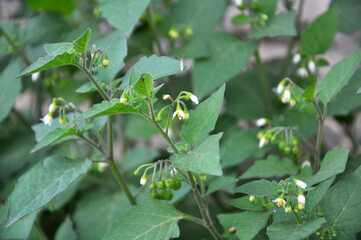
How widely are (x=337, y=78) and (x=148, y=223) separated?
2.63ft

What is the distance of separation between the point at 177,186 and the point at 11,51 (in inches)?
58.3

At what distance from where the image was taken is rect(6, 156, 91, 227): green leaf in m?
1.37

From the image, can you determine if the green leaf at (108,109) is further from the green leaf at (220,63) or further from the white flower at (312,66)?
the white flower at (312,66)

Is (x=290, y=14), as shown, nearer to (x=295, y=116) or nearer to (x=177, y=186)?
(x=295, y=116)

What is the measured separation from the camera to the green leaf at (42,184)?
4.51ft

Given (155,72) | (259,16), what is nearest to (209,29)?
(259,16)

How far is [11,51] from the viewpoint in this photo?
2430 mm

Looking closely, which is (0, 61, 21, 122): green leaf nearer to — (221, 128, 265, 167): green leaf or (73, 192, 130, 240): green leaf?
(73, 192, 130, 240): green leaf

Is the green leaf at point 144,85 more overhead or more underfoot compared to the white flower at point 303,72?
more overhead

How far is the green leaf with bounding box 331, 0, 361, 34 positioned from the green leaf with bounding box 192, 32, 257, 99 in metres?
0.55

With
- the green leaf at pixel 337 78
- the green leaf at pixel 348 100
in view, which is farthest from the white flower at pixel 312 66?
the green leaf at pixel 337 78

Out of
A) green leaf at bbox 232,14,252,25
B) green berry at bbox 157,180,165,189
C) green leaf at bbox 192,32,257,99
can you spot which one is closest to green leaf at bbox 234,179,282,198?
green berry at bbox 157,180,165,189

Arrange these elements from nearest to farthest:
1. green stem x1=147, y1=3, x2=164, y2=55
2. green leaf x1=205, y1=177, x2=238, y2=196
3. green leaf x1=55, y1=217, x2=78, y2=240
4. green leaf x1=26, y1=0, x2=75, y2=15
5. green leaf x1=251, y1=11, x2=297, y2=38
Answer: green leaf x1=205, y1=177, x2=238, y2=196, green leaf x1=55, y1=217, x2=78, y2=240, green leaf x1=251, y1=11, x2=297, y2=38, green stem x1=147, y1=3, x2=164, y2=55, green leaf x1=26, y1=0, x2=75, y2=15

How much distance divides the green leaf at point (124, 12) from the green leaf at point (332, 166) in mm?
830
